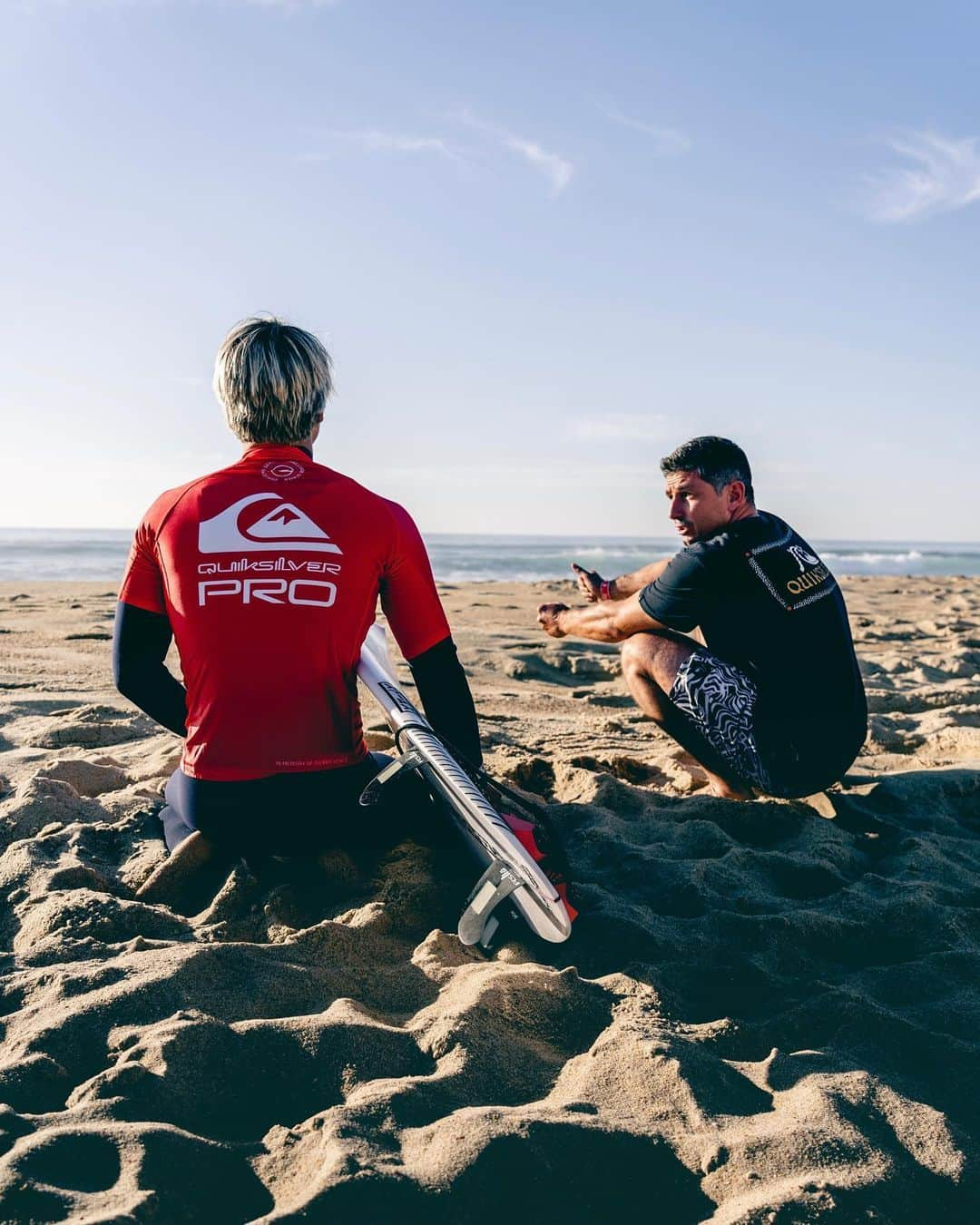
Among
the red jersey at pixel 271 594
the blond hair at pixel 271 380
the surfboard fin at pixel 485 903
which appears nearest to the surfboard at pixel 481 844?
the surfboard fin at pixel 485 903

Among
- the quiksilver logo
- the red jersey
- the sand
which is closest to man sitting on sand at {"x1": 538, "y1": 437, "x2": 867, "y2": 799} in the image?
the quiksilver logo

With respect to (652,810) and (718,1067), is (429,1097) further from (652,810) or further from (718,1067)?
(652,810)

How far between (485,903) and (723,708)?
1.41 metres

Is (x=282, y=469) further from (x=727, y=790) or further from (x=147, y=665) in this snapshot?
(x=727, y=790)

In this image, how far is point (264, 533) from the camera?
8.06 ft

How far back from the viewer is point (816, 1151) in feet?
5.51

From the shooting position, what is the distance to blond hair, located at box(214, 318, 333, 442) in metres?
2.52

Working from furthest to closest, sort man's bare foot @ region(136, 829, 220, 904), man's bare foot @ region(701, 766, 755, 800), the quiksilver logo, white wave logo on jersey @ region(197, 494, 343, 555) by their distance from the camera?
man's bare foot @ region(701, 766, 755, 800), the quiksilver logo, man's bare foot @ region(136, 829, 220, 904), white wave logo on jersey @ region(197, 494, 343, 555)

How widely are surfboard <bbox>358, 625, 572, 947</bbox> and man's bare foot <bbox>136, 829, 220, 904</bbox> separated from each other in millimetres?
545

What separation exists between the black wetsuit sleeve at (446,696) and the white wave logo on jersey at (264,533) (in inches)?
16.1

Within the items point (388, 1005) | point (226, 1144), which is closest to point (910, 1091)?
point (388, 1005)

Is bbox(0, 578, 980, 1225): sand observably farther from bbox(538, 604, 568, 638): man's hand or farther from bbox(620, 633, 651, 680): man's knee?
bbox(538, 604, 568, 638): man's hand

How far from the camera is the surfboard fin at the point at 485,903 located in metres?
2.34

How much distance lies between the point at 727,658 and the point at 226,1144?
2.39 m
